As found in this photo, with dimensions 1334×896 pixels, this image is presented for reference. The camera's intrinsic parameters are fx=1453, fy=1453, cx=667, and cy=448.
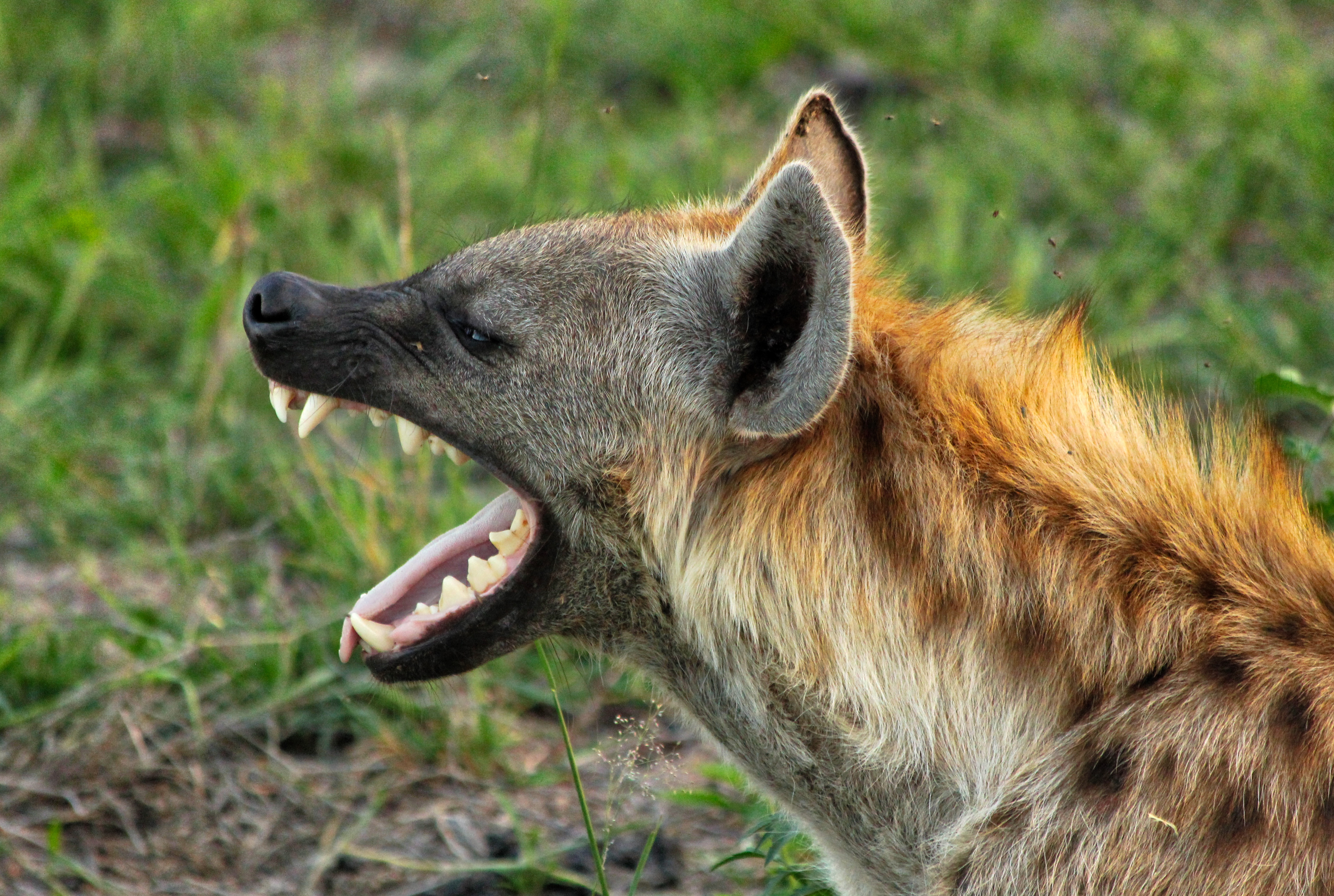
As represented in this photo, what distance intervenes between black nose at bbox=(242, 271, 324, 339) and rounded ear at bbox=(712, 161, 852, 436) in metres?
0.67

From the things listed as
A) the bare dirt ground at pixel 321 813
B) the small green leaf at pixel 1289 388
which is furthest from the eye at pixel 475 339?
the small green leaf at pixel 1289 388

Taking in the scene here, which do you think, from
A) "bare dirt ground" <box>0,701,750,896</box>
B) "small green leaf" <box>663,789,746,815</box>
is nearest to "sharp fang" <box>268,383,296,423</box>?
"bare dirt ground" <box>0,701,750,896</box>

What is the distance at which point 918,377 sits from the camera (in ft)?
6.88

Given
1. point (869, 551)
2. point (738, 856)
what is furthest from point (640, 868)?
point (869, 551)

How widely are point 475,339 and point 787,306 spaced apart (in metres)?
0.52

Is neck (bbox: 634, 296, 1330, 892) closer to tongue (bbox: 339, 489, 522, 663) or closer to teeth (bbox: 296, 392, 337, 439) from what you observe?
tongue (bbox: 339, 489, 522, 663)

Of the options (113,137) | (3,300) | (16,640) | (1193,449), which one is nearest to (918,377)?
(1193,449)

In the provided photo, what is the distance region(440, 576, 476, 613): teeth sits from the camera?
2.20 meters

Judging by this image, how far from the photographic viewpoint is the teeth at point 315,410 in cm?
231

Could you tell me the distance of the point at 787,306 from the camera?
6.66ft

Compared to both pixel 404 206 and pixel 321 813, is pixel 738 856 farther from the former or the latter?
pixel 404 206

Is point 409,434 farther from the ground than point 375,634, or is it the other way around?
point 409,434

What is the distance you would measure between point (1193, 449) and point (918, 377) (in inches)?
17.4

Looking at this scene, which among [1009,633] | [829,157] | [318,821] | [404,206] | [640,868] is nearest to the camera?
[1009,633]
